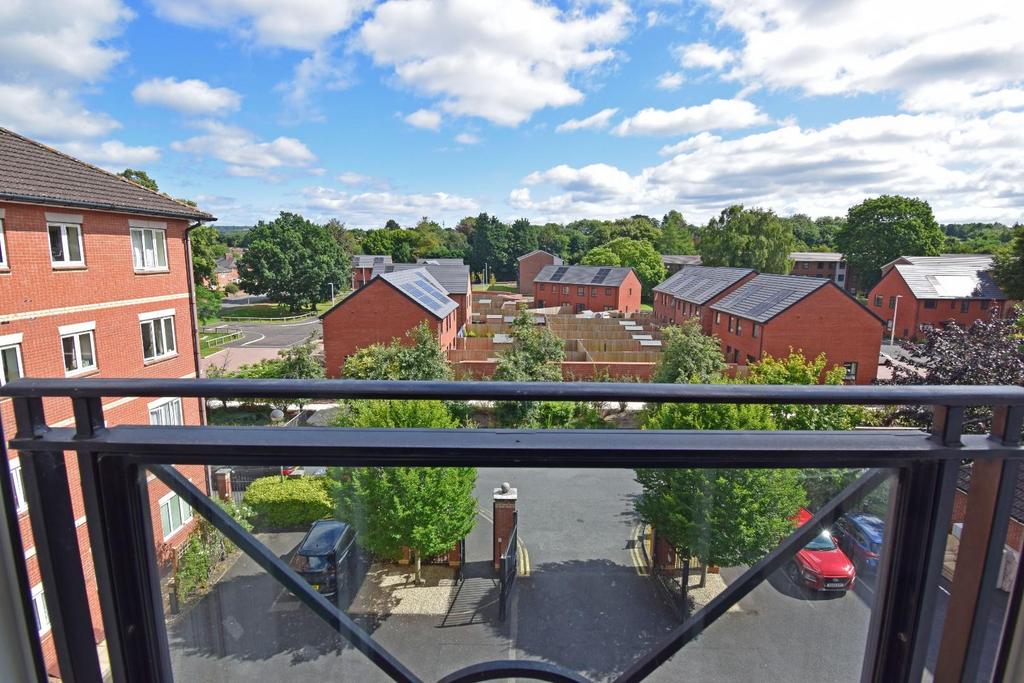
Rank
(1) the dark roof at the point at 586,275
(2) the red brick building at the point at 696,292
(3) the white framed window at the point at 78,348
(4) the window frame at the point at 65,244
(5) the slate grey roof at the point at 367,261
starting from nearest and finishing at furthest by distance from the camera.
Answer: (4) the window frame at the point at 65,244 → (3) the white framed window at the point at 78,348 → (2) the red brick building at the point at 696,292 → (1) the dark roof at the point at 586,275 → (5) the slate grey roof at the point at 367,261

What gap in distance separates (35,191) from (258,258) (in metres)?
30.0

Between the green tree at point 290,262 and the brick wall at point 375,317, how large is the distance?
1901 cm

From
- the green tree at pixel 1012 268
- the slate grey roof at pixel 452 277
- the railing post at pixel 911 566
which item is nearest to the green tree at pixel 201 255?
the slate grey roof at pixel 452 277

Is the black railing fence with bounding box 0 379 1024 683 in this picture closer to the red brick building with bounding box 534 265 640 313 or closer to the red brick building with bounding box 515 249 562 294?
the red brick building with bounding box 534 265 640 313

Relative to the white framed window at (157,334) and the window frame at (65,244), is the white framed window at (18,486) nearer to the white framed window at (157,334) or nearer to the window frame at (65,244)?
the window frame at (65,244)

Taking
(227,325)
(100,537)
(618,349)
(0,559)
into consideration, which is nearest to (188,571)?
(100,537)

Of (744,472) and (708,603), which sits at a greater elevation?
(744,472)

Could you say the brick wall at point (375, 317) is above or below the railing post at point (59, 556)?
below

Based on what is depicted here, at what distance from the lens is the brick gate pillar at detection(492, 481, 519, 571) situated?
1025 mm

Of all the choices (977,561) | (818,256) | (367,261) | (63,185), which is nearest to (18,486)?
(977,561)

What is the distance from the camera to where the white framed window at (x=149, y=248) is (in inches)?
320

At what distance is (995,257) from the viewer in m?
21.3

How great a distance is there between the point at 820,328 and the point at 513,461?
1832 cm

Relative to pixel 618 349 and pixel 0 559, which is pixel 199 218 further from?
pixel 618 349
